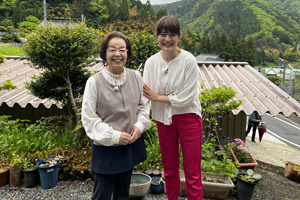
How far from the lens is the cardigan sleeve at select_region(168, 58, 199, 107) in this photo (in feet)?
5.90

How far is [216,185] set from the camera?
9.31 ft

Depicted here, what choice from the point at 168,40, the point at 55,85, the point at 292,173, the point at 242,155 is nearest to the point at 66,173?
the point at 55,85

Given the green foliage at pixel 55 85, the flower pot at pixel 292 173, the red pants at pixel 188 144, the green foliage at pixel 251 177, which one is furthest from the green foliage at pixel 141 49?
the flower pot at pixel 292 173

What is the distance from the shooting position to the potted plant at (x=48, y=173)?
2.99 metres

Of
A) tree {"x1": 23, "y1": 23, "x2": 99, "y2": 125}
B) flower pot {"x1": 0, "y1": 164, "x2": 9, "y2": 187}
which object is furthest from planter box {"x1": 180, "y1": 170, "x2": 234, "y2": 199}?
tree {"x1": 23, "y1": 23, "x2": 99, "y2": 125}

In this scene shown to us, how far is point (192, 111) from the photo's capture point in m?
1.89

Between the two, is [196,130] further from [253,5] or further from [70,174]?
[253,5]

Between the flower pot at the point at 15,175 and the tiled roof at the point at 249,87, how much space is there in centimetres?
397

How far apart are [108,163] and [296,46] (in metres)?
88.3

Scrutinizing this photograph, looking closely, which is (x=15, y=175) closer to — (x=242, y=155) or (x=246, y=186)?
→ (x=246, y=186)

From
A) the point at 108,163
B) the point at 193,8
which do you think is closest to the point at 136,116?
the point at 108,163

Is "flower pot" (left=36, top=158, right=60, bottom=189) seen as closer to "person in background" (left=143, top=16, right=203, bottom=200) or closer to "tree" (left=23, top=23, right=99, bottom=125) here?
"tree" (left=23, top=23, right=99, bottom=125)

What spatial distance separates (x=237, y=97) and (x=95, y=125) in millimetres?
4054

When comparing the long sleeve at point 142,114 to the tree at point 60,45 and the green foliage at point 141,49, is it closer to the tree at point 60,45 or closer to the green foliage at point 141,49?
the tree at point 60,45
